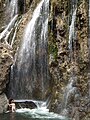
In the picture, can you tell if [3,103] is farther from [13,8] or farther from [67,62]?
[13,8]

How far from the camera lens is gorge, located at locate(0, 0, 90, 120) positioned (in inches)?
733

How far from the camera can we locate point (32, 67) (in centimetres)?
2256

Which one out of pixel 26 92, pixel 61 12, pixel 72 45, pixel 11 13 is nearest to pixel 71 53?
pixel 72 45

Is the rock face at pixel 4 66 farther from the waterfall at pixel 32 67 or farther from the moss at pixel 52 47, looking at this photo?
the moss at pixel 52 47

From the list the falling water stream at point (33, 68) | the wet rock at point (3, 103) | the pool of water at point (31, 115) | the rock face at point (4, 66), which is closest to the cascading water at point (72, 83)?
the pool of water at point (31, 115)

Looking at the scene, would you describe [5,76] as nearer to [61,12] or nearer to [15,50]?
[15,50]

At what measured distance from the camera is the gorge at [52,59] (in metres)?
18.6

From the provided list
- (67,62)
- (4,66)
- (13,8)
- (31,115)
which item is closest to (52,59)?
(67,62)

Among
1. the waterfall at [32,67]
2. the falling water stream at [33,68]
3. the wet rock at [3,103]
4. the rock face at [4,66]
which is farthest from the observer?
the waterfall at [32,67]

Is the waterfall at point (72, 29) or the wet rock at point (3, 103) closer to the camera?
the wet rock at point (3, 103)

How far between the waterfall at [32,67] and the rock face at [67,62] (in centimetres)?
144

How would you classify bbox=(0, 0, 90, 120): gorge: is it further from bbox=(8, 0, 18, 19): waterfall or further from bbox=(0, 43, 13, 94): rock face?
bbox=(8, 0, 18, 19): waterfall

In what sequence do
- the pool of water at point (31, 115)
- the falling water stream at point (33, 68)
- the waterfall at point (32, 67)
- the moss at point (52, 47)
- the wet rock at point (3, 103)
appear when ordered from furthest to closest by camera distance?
1. the waterfall at point (32, 67)
2. the falling water stream at point (33, 68)
3. the moss at point (52, 47)
4. the wet rock at point (3, 103)
5. the pool of water at point (31, 115)

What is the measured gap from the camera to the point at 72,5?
20.7m
